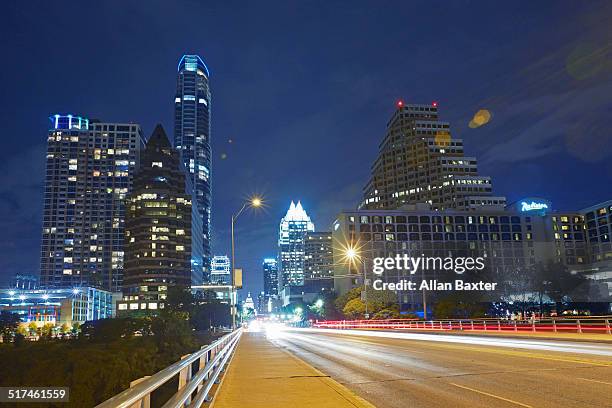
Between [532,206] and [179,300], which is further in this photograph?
[179,300]

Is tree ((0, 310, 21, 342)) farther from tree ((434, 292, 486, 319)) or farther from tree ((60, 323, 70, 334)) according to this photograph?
tree ((434, 292, 486, 319))

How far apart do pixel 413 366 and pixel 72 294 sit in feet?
616

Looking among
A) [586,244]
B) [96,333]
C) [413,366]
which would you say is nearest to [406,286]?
[586,244]

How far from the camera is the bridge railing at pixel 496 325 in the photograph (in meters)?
38.1

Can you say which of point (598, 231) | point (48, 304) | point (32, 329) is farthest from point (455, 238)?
point (48, 304)

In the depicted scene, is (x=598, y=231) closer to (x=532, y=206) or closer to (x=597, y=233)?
(x=597, y=233)

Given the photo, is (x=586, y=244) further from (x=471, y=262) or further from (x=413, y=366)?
(x=413, y=366)

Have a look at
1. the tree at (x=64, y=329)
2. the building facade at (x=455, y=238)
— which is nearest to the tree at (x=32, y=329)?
the tree at (x=64, y=329)

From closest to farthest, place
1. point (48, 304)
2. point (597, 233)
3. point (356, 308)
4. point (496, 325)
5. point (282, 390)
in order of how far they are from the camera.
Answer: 1. point (282, 390)
2. point (496, 325)
3. point (356, 308)
4. point (597, 233)
5. point (48, 304)

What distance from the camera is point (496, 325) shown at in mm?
50938

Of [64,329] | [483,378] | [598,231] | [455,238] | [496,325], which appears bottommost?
[64,329]

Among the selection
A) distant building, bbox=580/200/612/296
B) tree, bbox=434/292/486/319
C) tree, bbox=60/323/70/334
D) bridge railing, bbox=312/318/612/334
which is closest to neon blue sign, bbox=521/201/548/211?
distant building, bbox=580/200/612/296

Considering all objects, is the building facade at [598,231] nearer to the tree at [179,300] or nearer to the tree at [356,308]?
the tree at [356,308]

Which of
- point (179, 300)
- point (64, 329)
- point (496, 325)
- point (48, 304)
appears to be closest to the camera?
point (496, 325)
